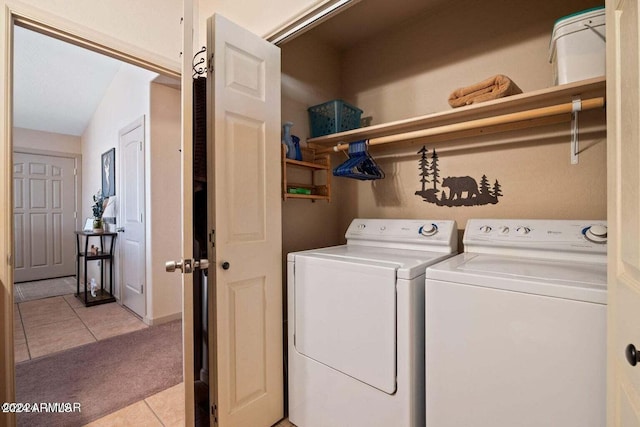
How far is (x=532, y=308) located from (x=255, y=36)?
1.68 metres

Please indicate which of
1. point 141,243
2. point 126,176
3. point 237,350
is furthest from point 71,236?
point 237,350

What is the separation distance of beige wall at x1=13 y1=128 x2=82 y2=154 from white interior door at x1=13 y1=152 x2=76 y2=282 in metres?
0.15

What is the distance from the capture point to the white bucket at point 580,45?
121 cm

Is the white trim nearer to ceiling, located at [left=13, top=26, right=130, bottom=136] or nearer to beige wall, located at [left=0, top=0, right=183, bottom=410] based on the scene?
beige wall, located at [left=0, top=0, right=183, bottom=410]

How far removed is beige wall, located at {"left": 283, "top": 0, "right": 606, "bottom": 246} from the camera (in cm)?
155

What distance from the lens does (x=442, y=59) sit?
197 centimetres

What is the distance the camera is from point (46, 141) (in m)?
5.00

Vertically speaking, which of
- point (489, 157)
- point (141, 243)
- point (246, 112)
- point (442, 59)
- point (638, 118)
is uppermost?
point (442, 59)

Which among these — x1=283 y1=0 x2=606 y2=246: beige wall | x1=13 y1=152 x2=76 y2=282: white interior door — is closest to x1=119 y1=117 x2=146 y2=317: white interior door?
x1=283 y1=0 x2=606 y2=246: beige wall

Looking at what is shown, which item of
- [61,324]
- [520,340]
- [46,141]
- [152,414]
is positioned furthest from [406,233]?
[46,141]

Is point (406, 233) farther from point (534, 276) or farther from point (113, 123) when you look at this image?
point (113, 123)

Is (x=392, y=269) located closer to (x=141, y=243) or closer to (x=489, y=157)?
(x=489, y=157)

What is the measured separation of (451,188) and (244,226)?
1.34 metres

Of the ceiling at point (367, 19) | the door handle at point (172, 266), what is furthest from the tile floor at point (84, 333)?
the ceiling at point (367, 19)
